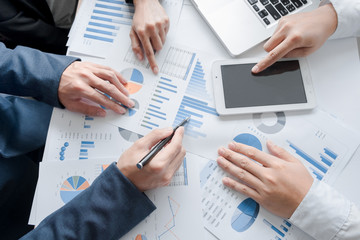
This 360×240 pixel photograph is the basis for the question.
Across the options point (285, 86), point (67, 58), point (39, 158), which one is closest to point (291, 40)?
point (285, 86)

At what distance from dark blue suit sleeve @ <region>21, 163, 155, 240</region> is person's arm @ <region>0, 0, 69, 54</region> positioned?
628 millimetres

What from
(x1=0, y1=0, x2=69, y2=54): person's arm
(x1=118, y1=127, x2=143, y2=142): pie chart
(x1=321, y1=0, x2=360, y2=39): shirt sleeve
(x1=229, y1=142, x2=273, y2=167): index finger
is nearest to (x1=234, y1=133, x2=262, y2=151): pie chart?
(x1=229, y1=142, x2=273, y2=167): index finger

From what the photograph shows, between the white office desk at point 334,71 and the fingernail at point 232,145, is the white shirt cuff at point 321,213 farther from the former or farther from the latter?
the fingernail at point 232,145

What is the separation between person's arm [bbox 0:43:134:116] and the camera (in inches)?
29.7

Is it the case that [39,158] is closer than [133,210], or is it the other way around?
[133,210]

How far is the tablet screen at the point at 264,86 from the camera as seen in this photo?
741 millimetres

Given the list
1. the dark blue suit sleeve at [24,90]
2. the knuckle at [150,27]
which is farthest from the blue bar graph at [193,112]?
the dark blue suit sleeve at [24,90]

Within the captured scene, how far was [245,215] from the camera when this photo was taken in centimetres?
68

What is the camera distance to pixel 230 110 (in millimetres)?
745

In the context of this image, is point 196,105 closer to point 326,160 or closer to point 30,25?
point 326,160

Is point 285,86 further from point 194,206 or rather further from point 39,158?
point 39,158

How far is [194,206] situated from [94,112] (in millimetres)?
348

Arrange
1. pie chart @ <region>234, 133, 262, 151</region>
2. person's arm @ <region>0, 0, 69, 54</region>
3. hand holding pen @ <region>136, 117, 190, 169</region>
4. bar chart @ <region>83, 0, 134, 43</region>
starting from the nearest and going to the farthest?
hand holding pen @ <region>136, 117, 190, 169</region> < pie chart @ <region>234, 133, 262, 151</region> < bar chart @ <region>83, 0, 134, 43</region> < person's arm @ <region>0, 0, 69, 54</region>

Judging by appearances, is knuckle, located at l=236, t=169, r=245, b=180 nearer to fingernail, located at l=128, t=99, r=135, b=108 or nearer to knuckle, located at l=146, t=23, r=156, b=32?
fingernail, located at l=128, t=99, r=135, b=108
